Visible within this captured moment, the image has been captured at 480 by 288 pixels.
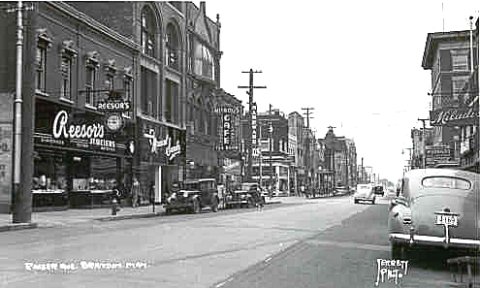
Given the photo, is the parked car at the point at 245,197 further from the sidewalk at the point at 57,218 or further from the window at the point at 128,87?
the sidewalk at the point at 57,218

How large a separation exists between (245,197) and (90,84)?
14.5 metres

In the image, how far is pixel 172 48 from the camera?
158ft

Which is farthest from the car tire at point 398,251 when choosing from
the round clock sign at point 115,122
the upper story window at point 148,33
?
the upper story window at point 148,33

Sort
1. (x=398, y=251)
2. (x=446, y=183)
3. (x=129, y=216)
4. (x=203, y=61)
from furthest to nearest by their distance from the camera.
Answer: (x=203, y=61) < (x=129, y=216) < (x=398, y=251) < (x=446, y=183)

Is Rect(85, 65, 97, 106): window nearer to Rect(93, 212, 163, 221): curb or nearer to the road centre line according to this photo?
Rect(93, 212, 163, 221): curb

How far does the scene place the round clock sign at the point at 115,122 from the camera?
1268 inches

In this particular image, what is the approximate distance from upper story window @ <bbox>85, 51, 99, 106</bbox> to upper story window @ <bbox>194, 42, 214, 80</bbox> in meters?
17.3

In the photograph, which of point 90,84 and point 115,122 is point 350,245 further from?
point 90,84

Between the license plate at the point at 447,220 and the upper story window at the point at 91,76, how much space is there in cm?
2521

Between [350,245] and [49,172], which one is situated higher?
[49,172]

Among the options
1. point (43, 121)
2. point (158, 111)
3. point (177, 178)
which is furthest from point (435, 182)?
point (177, 178)

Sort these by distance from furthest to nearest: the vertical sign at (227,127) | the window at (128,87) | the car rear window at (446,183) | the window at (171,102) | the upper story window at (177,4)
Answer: the vertical sign at (227,127)
the upper story window at (177,4)
the window at (171,102)
the window at (128,87)
the car rear window at (446,183)

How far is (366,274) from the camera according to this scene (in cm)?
1148

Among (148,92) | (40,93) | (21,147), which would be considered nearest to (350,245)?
(21,147)
